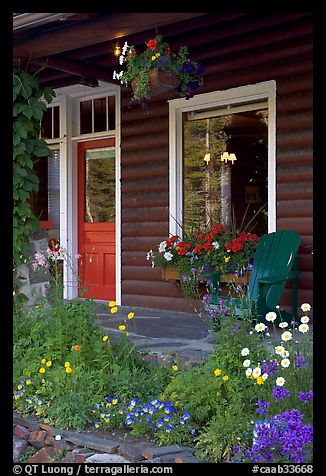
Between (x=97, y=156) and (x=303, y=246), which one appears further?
(x=97, y=156)

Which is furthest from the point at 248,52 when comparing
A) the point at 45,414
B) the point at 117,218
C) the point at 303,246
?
the point at 45,414

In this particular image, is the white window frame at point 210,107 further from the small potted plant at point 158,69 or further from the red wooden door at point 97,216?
the red wooden door at point 97,216

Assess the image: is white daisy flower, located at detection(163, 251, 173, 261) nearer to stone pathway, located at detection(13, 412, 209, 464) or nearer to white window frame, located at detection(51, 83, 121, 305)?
white window frame, located at detection(51, 83, 121, 305)

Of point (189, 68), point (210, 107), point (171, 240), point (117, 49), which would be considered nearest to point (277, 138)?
point (210, 107)

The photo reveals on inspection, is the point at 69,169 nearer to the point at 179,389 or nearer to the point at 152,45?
the point at 152,45

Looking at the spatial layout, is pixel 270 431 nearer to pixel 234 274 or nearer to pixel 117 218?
pixel 234 274

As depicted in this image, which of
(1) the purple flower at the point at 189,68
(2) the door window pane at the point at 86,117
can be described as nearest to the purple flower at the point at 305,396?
Result: (1) the purple flower at the point at 189,68

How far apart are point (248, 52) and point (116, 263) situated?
238cm

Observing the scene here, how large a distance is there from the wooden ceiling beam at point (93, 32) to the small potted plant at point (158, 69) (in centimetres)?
42

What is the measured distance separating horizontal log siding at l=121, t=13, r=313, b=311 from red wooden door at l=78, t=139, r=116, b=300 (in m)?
0.38

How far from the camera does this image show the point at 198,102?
17.9 ft

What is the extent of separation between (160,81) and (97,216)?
2.47 metres

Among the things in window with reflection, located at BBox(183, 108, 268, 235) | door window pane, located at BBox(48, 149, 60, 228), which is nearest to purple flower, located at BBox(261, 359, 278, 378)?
window with reflection, located at BBox(183, 108, 268, 235)

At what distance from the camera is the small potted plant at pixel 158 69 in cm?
422
